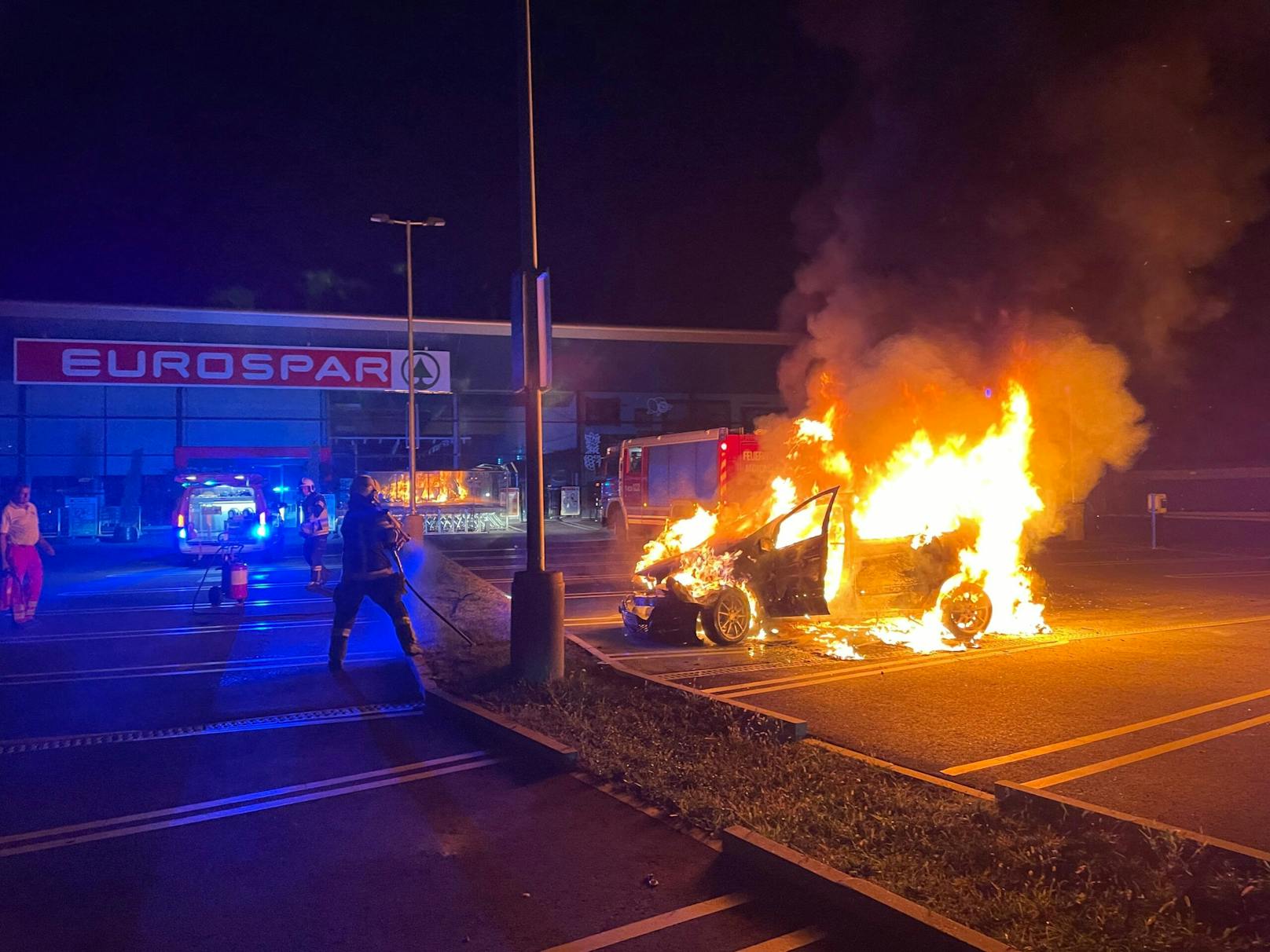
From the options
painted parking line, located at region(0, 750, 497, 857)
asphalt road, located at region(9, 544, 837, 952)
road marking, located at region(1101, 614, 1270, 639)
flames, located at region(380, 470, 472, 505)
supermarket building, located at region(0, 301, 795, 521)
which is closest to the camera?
asphalt road, located at region(9, 544, 837, 952)

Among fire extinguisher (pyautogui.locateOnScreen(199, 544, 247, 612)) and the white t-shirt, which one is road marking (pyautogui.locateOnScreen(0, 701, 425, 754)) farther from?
fire extinguisher (pyautogui.locateOnScreen(199, 544, 247, 612))

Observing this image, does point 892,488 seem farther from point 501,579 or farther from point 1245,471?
point 1245,471

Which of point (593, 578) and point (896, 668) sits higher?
point (593, 578)

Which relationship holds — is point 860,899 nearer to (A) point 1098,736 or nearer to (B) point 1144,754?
(B) point 1144,754

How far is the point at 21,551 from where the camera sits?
1194 cm

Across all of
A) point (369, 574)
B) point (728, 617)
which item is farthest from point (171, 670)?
point (728, 617)

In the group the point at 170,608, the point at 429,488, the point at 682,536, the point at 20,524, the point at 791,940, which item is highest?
the point at 429,488

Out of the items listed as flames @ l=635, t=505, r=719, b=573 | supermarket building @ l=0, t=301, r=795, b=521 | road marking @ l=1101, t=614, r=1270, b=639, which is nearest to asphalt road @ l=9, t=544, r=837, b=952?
flames @ l=635, t=505, r=719, b=573

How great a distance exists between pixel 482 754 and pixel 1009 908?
354 cm

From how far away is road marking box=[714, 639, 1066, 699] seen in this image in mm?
7738

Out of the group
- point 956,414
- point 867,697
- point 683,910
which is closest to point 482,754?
point 683,910

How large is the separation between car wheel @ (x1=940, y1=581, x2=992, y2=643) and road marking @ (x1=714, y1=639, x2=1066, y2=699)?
561mm

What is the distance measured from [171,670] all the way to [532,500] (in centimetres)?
417

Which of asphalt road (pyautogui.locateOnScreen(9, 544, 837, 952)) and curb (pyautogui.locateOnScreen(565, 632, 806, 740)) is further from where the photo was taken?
curb (pyautogui.locateOnScreen(565, 632, 806, 740))
